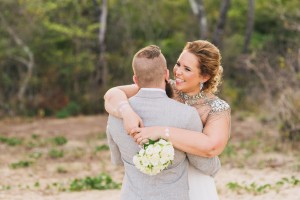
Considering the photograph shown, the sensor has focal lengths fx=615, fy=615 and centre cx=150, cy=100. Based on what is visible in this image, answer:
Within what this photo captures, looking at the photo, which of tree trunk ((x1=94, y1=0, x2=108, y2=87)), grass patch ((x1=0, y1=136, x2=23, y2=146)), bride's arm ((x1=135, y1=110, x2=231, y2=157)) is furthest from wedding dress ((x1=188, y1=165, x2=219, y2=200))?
tree trunk ((x1=94, y1=0, x2=108, y2=87))

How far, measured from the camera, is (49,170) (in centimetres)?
1149

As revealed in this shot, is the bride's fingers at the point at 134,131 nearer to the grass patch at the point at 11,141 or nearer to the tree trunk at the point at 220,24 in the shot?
the grass patch at the point at 11,141

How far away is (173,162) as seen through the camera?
3.57 meters

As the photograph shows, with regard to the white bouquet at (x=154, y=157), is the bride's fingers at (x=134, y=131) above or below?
above

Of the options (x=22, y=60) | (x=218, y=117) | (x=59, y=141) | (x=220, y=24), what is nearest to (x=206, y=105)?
(x=218, y=117)

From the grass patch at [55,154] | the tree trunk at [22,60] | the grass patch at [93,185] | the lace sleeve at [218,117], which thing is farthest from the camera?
the tree trunk at [22,60]

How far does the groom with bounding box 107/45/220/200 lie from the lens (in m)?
3.48

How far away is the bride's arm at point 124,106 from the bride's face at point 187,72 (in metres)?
0.31

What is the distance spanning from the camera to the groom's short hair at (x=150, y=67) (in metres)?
3.45

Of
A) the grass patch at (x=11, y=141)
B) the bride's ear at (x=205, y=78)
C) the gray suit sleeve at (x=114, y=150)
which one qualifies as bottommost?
the grass patch at (x=11, y=141)

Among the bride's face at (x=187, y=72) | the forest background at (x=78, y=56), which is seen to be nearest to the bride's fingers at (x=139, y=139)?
the bride's face at (x=187, y=72)

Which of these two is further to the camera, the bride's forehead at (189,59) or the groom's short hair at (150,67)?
the bride's forehead at (189,59)

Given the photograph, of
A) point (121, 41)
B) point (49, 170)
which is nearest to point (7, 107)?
point (121, 41)

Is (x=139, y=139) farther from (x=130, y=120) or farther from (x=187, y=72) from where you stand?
(x=187, y=72)
